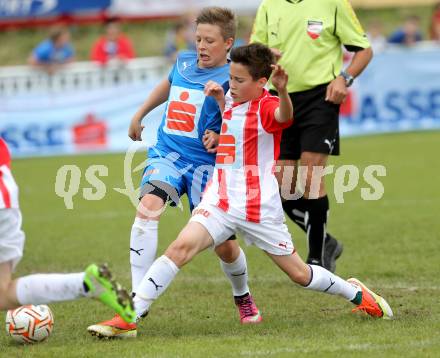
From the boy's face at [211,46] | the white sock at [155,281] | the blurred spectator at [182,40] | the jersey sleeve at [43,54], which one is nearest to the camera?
the white sock at [155,281]

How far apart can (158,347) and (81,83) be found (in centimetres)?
1232

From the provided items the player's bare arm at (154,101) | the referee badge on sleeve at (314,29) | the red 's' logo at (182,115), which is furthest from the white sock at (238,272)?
the referee badge on sleeve at (314,29)

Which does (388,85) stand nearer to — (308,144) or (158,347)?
(308,144)

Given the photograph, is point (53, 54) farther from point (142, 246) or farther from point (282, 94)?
point (282, 94)

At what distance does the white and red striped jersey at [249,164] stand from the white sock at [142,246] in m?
0.48

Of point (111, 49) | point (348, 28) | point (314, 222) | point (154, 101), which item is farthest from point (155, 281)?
point (111, 49)

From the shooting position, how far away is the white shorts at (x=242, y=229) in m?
5.74

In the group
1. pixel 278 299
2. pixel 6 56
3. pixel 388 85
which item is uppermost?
pixel 278 299

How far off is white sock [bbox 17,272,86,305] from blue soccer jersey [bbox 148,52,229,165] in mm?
1453

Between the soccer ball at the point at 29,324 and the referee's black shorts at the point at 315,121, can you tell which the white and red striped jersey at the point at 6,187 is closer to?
the soccer ball at the point at 29,324

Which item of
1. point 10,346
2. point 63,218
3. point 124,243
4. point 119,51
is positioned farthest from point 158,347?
point 119,51

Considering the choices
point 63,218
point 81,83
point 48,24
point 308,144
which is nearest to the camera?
point 308,144

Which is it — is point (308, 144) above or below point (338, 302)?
above

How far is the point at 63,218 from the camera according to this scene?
1123 centimetres
